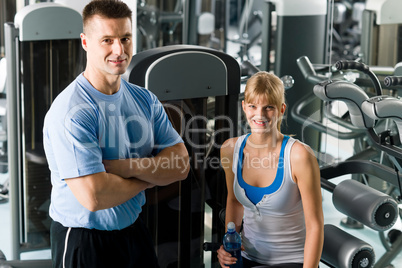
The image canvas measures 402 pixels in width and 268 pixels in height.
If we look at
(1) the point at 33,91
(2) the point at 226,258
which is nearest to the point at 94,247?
(2) the point at 226,258

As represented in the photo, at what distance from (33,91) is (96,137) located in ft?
4.72

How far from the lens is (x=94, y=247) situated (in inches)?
63.7

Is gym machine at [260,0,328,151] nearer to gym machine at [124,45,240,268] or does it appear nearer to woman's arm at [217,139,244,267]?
gym machine at [124,45,240,268]

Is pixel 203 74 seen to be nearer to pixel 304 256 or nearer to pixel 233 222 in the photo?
pixel 233 222

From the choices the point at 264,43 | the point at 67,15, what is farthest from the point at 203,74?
the point at 264,43

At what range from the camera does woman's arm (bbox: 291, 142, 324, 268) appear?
5.32 feet

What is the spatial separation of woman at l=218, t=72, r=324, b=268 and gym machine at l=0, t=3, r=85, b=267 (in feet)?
4.37

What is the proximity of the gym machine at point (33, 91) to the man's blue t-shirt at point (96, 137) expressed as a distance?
3.71 ft

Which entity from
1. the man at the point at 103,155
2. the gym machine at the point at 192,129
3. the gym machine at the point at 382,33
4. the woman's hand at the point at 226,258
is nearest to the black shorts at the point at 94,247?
the man at the point at 103,155

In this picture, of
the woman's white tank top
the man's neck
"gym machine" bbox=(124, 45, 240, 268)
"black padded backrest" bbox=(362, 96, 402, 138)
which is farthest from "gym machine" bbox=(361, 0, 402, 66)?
the man's neck

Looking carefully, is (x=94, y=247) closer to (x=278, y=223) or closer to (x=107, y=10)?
(x=278, y=223)

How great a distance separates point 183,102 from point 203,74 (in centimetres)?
12

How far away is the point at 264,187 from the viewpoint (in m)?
1.70

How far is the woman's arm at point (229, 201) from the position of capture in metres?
1.76
